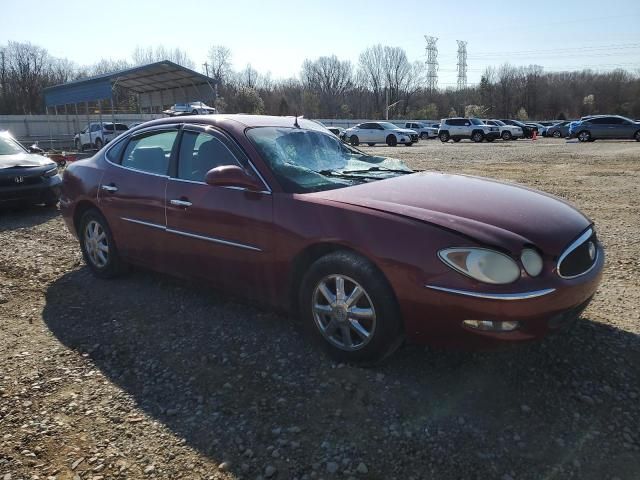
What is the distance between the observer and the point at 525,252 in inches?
108

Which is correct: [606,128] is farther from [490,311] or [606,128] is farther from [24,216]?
[490,311]

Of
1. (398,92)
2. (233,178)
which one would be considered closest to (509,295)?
(233,178)

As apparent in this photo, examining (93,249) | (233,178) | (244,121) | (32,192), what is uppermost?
(244,121)

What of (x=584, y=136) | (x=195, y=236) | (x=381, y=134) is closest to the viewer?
(x=195, y=236)

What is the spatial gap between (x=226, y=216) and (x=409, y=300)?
1.54 meters

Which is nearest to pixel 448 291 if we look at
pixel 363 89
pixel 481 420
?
pixel 481 420

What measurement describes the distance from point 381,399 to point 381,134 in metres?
32.8

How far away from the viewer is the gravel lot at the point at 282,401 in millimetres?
2410

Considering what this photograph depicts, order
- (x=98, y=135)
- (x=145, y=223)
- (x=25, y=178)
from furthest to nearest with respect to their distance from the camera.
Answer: (x=98, y=135), (x=25, y=178), (x=145, y=223)

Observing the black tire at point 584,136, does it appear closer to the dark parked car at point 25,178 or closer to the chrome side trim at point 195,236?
the dark parked car at point 25,178

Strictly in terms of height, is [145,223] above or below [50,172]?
below

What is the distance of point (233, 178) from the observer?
11.4 feet

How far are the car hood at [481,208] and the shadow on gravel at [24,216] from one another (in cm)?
652

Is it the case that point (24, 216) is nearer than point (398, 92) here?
Yes
